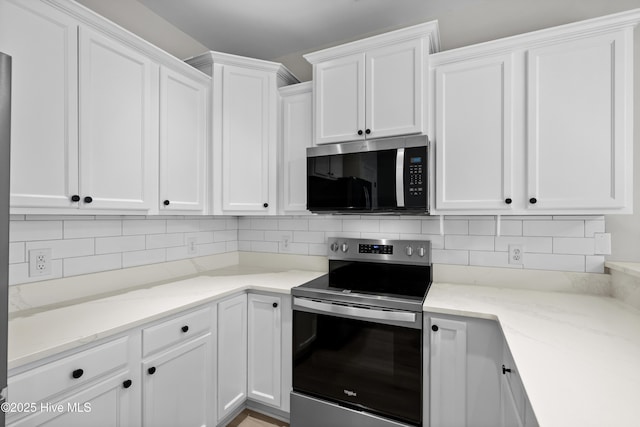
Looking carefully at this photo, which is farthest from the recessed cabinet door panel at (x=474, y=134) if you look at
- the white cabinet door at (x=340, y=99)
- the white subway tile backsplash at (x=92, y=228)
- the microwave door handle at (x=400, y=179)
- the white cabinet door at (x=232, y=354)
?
the white subway tile backsplash at (x=92, y=228)

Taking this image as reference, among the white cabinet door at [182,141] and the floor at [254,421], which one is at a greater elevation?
the white cabinet door at [182,141]

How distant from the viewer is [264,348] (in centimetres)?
200

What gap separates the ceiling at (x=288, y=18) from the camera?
2045 millimetres

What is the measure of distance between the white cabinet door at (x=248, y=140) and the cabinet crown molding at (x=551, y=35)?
1.17 metres

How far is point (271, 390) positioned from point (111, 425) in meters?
0.94

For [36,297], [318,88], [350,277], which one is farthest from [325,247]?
[36,297]

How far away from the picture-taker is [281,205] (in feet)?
7.65

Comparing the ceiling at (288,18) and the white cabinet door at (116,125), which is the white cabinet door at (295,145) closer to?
the ceiling at (288,18)

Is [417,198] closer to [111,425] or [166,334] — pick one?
[166,334]

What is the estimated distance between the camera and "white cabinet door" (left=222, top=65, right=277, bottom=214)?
2168 mm

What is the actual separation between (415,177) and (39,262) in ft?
6.55

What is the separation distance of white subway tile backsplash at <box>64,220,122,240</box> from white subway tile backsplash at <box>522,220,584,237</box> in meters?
2.50

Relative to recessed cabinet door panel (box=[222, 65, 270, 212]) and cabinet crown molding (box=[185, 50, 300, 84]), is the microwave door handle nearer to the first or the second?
recessed cabinet door panel (box=[222, 65, 270, 212])

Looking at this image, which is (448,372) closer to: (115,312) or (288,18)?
(115,312)
